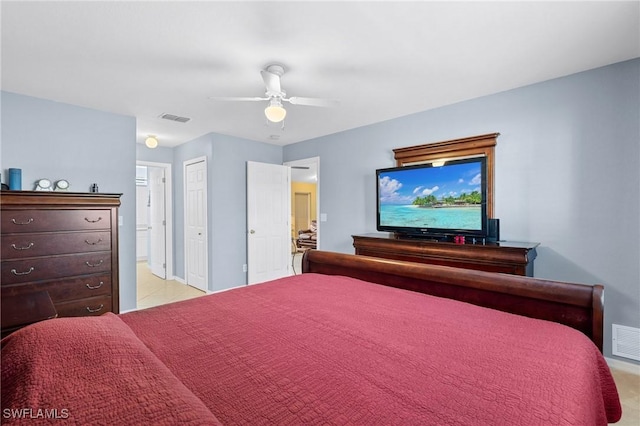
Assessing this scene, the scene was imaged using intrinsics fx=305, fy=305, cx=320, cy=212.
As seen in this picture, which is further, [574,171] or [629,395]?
[574,171]

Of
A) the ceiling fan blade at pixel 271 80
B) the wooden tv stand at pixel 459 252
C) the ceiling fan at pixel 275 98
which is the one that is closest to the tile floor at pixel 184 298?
the wooden tv stand at pixel 459 252

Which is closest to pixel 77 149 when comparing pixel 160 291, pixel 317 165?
pixel 160 291

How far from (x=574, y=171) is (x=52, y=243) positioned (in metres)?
4.66

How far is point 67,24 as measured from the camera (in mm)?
1921

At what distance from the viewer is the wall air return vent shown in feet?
7.88

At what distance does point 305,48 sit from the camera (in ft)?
7.29

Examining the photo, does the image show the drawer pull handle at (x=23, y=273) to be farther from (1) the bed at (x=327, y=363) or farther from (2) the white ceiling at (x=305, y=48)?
(1) the bed at (x=327, y=363)

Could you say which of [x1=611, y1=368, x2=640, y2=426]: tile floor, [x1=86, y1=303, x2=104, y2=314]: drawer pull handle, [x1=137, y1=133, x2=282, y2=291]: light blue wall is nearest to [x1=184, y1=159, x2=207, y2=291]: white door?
[x1=137, y1=133, x2=282, y2=291]: light blue wall

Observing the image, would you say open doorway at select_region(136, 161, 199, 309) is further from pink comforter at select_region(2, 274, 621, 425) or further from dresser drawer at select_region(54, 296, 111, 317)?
pink comforter at select_region(2, 274, 621, 425)

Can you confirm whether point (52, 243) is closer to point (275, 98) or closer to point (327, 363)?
point (275, 98)

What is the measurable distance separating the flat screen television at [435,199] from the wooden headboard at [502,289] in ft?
3.87

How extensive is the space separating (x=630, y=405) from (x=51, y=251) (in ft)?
15.1

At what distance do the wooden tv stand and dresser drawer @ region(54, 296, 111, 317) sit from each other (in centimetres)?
269

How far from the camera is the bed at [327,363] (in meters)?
0.80
